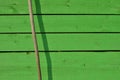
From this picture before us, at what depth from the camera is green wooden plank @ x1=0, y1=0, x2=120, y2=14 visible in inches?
47.3

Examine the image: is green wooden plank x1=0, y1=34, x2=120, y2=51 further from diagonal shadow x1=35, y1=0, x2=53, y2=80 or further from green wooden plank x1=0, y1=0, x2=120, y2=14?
green wooden plank x1=0, y1=0, x2=120, y2=14

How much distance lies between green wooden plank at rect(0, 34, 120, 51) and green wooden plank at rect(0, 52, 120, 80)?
0.03 m

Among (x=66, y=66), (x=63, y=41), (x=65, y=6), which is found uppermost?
(x=65, y=6)

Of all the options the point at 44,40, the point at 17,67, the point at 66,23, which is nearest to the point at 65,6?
the point at 66,23

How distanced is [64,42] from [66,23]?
3.3 inches

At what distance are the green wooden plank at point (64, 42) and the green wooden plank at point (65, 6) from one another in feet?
0.35

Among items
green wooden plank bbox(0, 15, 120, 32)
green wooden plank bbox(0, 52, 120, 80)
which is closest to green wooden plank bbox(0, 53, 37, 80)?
green wooden plank bbox(0, 52, 120, 80)

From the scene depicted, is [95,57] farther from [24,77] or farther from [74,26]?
[24,77]

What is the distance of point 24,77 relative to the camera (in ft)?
3.87

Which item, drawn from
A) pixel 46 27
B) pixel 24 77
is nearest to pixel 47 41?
pixel 46 27

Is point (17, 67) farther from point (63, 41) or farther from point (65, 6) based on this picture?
point (65, 6)

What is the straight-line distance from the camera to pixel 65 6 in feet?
3.99

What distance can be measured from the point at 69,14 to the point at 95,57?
22cm

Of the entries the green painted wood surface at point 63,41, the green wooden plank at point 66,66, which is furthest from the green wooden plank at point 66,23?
the green wooden plank at point 66,66
